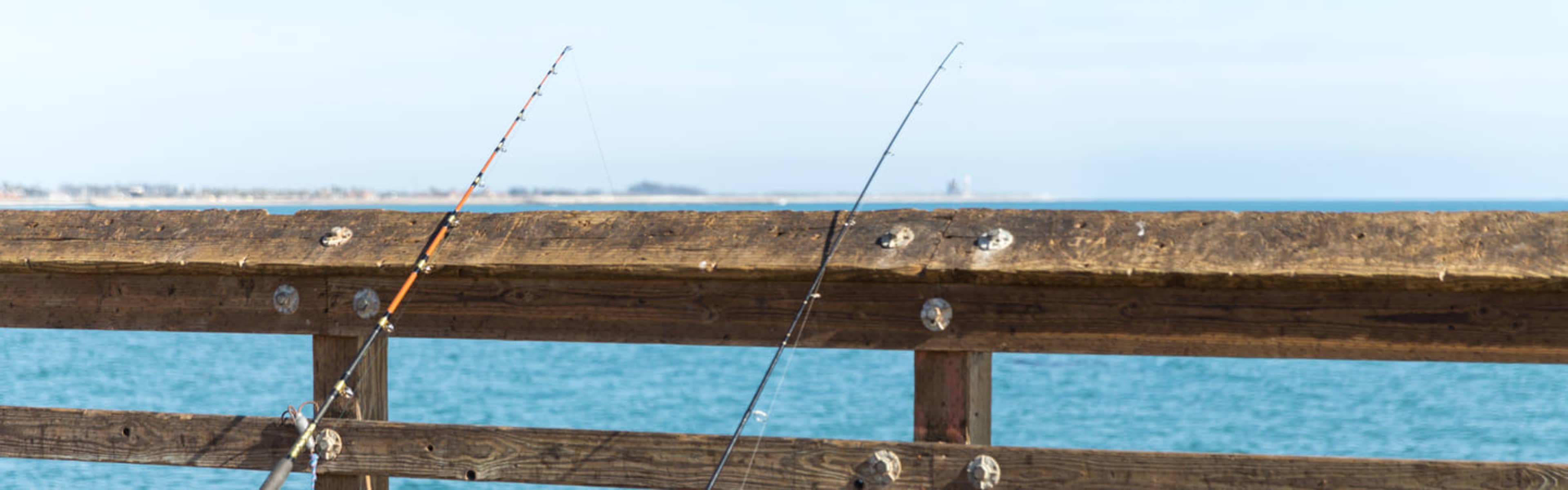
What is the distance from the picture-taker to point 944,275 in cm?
206

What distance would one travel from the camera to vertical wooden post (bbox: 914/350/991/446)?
2141 millimetres

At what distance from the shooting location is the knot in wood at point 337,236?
7.86ft

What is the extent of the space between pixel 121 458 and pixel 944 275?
157 centimetres

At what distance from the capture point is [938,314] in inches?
82.8

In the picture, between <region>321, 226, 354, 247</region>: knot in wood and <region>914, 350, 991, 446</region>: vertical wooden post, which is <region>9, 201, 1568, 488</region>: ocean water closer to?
<region>321, 226, 354, 247</region>: knot in wood

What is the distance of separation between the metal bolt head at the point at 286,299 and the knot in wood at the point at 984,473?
3.99ft

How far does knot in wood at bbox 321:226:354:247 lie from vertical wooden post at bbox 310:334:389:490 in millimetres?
167

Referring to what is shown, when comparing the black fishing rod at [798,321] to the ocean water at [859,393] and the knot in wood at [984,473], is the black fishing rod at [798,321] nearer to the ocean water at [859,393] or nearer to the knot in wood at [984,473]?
the knot in wood at [984,473]

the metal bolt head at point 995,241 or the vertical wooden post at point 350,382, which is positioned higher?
the metal bolt head at point 995,241

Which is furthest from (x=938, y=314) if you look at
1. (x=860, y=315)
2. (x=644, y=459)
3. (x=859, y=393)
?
(x=859, y=393)

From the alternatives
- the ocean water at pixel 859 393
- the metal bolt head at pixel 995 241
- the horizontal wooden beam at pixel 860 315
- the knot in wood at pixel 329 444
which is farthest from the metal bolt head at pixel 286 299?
the ocean water at pixel 859 393

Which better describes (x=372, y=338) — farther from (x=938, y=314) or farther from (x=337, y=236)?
(x=938, y=314)

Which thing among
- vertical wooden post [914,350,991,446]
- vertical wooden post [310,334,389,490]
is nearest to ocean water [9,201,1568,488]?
vertical wooden post [310,334,389,490]

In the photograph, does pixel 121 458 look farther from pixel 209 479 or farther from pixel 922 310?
pixel 209 479
